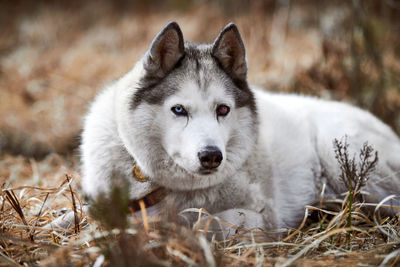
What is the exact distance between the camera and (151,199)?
2.66 m

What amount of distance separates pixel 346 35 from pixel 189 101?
4.87 metres

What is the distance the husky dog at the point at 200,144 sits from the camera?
2.51 m

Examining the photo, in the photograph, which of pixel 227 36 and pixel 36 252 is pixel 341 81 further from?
pixel 36 252

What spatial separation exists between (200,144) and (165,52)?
80 centimetres

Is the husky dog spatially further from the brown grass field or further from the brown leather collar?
the brown grass field

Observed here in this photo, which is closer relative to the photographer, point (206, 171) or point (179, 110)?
point (206, 171)

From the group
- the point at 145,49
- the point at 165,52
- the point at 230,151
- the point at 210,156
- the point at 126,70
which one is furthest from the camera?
the point at 145,49

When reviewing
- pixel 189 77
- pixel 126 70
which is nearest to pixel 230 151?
pixel 189 77

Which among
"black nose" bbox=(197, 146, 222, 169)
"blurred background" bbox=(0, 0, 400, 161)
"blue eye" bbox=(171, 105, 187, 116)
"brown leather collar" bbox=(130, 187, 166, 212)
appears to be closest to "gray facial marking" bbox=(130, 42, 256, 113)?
"blue eye" bbox=(171, 105, 187, 116)

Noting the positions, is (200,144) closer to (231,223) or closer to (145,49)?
(231,223)

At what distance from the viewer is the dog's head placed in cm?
249

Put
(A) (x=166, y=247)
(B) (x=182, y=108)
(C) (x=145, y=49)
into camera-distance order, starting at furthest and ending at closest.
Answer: (C) (x=145, y=49) → (B) (x=182, y=108) → (A) (x=166, y=247)

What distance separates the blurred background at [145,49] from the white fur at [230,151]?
71.3 inches

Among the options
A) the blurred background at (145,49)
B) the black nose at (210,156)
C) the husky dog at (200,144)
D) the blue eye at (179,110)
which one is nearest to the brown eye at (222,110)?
the husky dog at (200,144)
